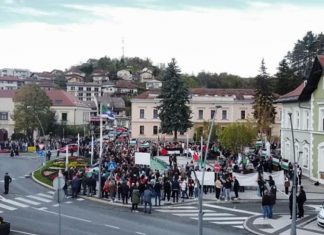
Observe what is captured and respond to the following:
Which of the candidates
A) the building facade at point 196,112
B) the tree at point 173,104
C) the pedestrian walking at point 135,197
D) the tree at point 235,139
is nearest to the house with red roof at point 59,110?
the building facade at point 196,112

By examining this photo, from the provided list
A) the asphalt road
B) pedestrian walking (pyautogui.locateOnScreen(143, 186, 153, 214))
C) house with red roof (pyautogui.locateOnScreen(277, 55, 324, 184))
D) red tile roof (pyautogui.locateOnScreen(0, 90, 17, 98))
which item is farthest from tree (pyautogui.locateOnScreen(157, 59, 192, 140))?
pedestrian walking (pyautogui.locateOnScreen(143, 186, 153, 214))

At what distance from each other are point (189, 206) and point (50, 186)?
11.3 m

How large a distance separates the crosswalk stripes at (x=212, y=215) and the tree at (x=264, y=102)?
54862mm

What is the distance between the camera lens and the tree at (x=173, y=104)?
269 feet

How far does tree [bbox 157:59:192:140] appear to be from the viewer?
82000 millimetres

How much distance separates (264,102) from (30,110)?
35245mm

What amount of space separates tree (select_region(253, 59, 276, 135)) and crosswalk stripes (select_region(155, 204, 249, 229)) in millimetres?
54862

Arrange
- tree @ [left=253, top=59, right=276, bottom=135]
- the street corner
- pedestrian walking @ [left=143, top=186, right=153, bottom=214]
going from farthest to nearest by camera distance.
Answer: tree @ [left=253, top=59, right=276, bottom=135] < pedestrian walking @ [left=143, top=186, right=153, bottom=214] < the street corner

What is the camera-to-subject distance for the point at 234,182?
116 ft

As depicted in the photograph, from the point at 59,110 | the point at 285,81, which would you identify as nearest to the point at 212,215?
the point at 285,81

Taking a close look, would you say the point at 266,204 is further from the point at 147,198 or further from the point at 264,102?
the point at 264,102

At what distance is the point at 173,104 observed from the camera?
270 feet

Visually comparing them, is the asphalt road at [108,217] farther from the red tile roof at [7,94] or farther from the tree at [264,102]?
the red tile roof at [7,94]

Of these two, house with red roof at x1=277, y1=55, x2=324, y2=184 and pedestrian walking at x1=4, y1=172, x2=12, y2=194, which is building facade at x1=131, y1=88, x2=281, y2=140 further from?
pedestrian walking at x1=4, y1=172, x2=12, y2=194
